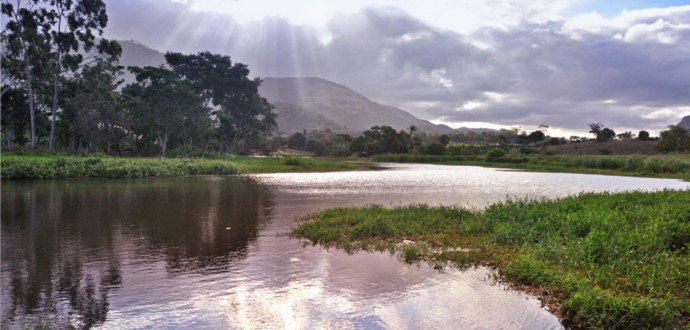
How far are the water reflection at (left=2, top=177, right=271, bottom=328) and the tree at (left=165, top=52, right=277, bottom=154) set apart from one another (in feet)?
188

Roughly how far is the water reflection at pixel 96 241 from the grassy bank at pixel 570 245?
294 cm

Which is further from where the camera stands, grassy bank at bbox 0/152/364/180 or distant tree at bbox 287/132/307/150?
distant tree at bbox 287/132/307/150

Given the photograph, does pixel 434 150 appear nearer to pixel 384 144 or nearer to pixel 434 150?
A: pixel 434 150

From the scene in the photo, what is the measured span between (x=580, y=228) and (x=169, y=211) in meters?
14.6

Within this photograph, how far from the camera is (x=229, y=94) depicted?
86.1 meters

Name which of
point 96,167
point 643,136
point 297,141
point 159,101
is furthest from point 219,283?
point 297,141

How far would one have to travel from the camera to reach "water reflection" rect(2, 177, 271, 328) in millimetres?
7461

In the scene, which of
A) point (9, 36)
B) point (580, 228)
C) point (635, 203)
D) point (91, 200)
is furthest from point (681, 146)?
point (9, 36)

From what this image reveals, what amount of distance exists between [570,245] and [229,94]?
82095mm

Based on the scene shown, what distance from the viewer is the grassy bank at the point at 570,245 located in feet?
22.5

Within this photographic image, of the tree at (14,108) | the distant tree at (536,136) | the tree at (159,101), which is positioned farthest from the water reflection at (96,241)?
the distant tree at (536,136)

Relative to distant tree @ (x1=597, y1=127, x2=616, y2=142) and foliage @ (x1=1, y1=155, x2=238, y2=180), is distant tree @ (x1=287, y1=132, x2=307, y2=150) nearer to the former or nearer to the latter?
distant tree @ (x1=597, y1=127, x2=616, y2=142)

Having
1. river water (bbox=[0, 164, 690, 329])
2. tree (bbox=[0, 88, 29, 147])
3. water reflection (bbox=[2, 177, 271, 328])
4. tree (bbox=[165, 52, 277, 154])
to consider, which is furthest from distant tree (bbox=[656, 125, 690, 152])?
tree (bbox=[0, 88, 29, 147])

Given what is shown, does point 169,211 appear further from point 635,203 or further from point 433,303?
point 635,203
